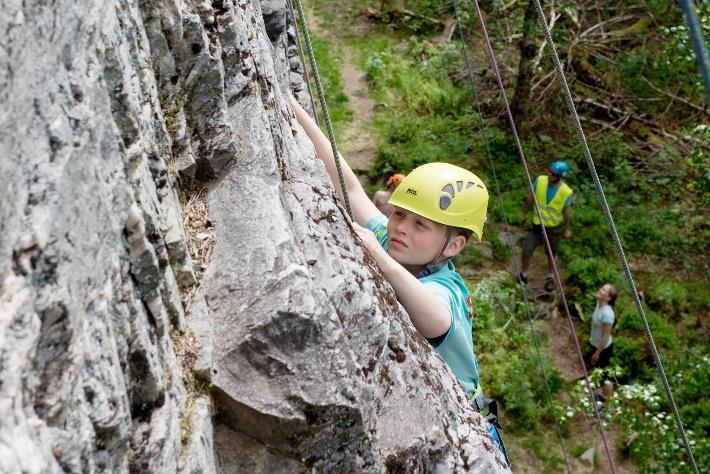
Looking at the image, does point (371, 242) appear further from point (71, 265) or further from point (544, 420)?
point (544, 420)

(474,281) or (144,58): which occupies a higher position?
(144,58)

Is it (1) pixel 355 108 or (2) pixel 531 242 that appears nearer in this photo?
(2) pixel 531 242

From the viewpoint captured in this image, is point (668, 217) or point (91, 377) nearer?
point (91, 377)

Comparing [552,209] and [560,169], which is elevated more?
[560,169]

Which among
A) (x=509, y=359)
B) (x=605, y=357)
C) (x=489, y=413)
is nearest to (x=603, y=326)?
(x=605, y=357)

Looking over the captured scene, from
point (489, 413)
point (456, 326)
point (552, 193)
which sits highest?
point (456, 326)

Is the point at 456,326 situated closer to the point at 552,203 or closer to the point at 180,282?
the point at 180,282

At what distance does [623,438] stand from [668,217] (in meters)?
5.14

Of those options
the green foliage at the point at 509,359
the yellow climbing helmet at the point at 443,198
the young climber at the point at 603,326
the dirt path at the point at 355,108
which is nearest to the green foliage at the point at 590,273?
the green foliage at the point at 509,359

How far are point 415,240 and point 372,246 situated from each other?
301 mm

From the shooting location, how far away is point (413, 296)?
11.1ft

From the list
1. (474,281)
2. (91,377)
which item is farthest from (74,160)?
(474,281)

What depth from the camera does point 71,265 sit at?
1.88 metres

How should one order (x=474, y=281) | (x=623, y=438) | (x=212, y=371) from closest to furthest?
(x=212, y=371) < (x=623, y=438) < (x=474, y=281)
